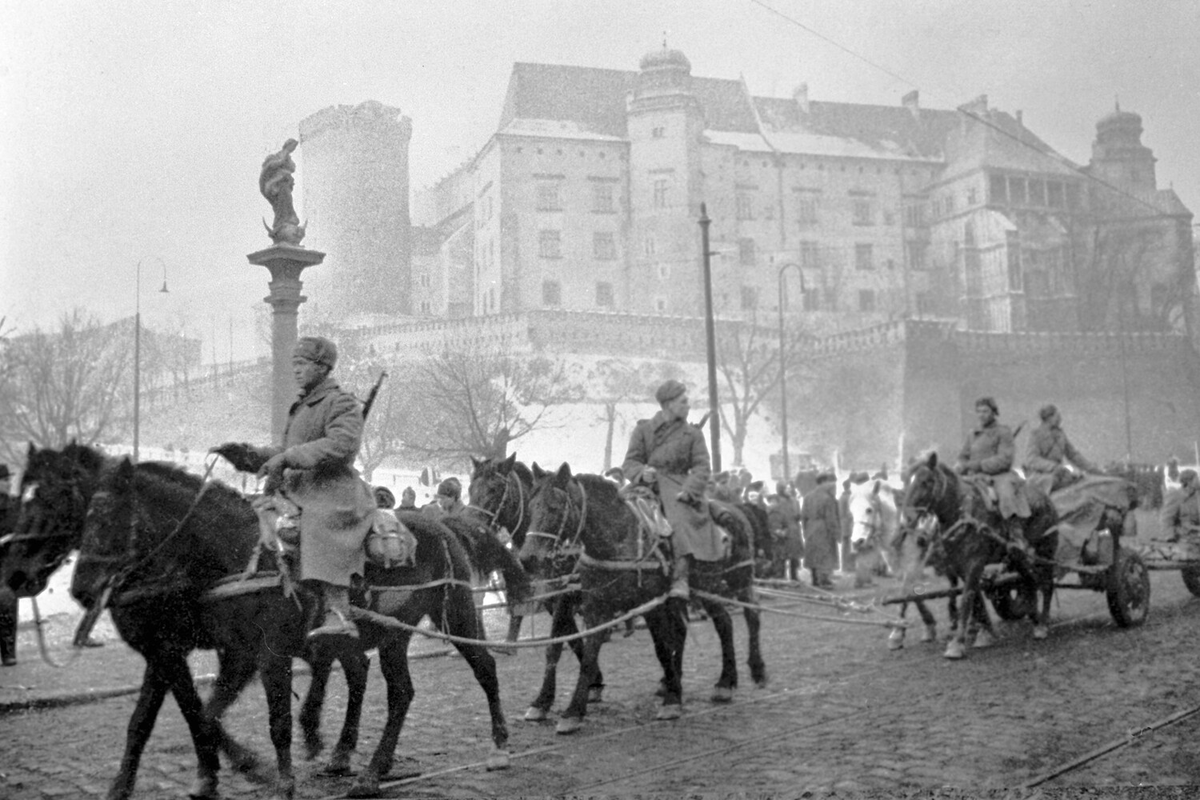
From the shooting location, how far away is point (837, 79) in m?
13.4

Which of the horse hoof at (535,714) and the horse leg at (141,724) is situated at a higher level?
the horse leg at (141,724)

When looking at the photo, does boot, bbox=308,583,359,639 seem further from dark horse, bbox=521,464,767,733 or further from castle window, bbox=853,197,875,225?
castle window, bbox=853,197,875,225

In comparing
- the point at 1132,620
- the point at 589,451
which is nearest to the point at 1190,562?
the point at 1132,620

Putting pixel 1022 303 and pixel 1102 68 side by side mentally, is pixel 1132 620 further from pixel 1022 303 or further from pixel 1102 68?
pixel 1022 303

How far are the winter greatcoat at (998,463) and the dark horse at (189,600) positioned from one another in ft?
24.3

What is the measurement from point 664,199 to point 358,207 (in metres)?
35.1

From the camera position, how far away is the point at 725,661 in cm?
923

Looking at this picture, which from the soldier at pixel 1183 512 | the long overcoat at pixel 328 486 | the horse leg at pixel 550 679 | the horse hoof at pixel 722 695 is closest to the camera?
the long overcoat at pixel 328 486

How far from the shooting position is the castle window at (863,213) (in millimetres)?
59812

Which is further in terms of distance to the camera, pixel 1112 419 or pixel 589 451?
pixel 1112 419

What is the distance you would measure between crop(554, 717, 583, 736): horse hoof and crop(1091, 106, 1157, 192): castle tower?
765 centimetres

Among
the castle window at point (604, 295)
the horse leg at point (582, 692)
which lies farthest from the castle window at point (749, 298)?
the horse leg at point (582, 692)

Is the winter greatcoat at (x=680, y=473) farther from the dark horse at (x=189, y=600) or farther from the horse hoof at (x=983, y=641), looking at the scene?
the horse hoof at (x=983, y=641)

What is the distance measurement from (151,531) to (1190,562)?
1257 centimetres
